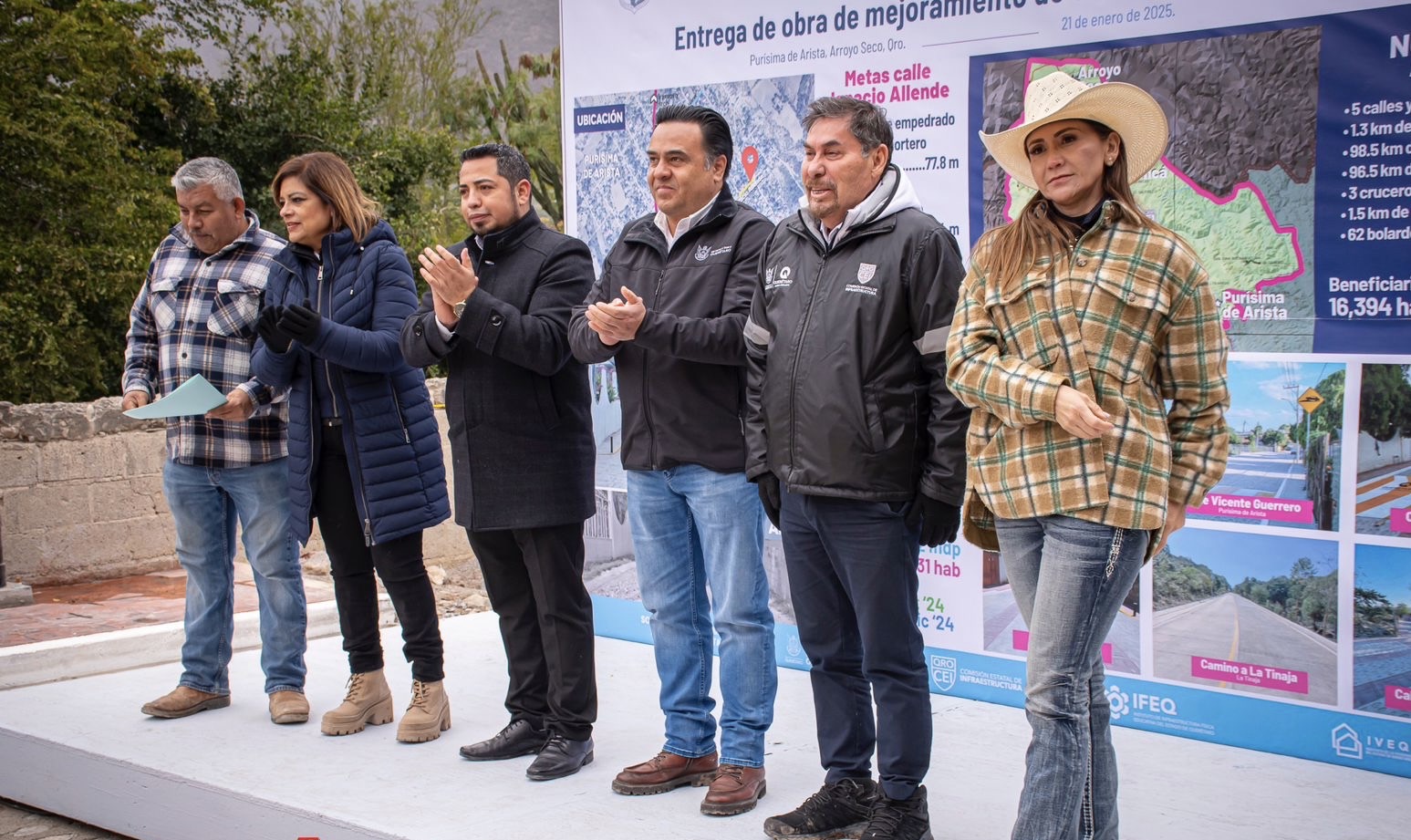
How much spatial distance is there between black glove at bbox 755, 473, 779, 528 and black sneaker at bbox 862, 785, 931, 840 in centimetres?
77

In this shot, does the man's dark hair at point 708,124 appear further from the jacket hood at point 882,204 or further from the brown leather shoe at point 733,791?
the brown leather shoe at point 733,791

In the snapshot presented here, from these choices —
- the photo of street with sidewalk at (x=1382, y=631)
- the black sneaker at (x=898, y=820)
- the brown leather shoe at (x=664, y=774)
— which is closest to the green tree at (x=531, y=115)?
the brown leather shoe at (x=664, y=774)

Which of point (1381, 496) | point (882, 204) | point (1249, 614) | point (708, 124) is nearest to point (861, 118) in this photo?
point (882, 204)

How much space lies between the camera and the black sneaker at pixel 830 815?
3.32 meters

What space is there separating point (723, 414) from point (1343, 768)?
215cm

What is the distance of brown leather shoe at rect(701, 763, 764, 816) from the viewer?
3.54 m

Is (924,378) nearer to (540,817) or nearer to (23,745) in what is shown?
(540,817)

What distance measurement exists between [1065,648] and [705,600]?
1390 mm

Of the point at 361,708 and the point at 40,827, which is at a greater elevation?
the point at 361,708

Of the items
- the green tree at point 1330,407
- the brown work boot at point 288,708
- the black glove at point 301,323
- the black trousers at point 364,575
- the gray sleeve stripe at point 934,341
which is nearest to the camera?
the gray sleeve stripe at point 934,341

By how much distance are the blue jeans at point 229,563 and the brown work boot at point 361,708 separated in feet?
1.11

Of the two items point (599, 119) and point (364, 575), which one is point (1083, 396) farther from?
point (599, 119)

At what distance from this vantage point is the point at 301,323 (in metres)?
4.02

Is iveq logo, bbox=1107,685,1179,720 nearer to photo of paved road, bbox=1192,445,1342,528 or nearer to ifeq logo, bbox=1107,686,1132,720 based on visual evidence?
ifeq logo, bbox=1107,686,1132,720
